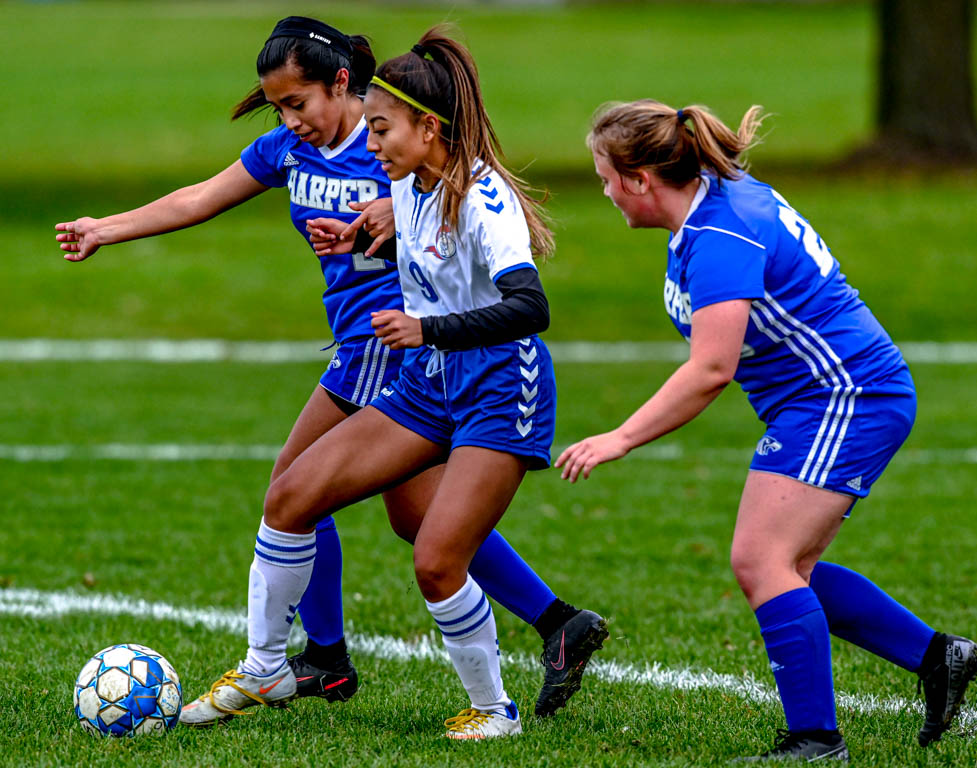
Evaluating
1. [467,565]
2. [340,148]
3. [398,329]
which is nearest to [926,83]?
[340,148]

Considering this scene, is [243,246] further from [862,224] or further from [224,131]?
[224,131]

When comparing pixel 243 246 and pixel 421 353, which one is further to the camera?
pixel 243 246

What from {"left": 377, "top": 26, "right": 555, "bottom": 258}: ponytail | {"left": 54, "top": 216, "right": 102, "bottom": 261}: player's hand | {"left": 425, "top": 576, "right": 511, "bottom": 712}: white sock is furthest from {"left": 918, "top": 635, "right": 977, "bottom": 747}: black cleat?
{"left": 54, "top": 216, "right": 102, "bottom": 261}: player's hand

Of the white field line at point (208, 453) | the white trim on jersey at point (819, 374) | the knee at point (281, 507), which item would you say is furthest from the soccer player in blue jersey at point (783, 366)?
the white field line at point (208, 453)

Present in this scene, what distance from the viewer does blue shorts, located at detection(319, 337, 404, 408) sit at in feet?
15.2

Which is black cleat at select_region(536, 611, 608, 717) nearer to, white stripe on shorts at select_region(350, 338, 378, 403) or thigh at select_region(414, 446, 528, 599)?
thigh at select_region(414, 446, 528, 599)

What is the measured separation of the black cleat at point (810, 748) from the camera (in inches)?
153

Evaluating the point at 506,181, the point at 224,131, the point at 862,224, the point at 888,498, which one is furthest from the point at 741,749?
the point at 224,131

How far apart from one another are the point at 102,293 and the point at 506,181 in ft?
43.0

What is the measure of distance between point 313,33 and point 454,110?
0.70 meters

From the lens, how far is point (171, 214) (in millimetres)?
4781

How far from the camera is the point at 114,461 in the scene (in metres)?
8.91

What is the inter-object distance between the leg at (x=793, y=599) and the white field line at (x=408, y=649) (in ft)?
2.45

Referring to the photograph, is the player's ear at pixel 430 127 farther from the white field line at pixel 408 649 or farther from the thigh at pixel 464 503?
the white field line at pixel 408 649
